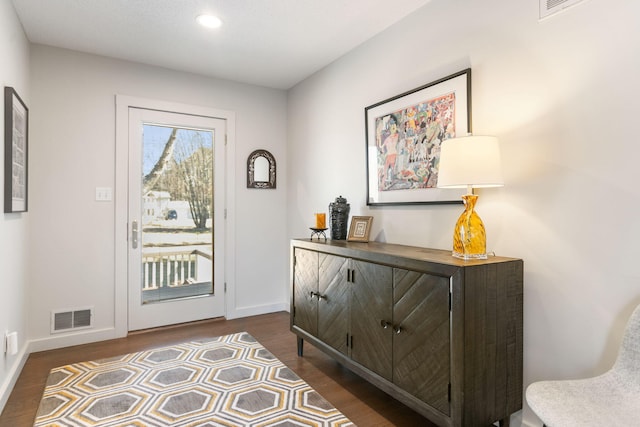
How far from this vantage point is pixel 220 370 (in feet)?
8.41

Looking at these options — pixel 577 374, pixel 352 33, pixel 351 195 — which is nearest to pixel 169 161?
pixel 351 195

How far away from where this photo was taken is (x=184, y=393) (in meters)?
2.25

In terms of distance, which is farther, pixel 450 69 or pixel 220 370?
pixel 220 370

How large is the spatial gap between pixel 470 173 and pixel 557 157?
1.34ft

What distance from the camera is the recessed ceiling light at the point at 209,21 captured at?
8.27 feet

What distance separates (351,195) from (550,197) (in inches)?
62.5

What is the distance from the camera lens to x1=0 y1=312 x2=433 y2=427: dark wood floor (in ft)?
6.62

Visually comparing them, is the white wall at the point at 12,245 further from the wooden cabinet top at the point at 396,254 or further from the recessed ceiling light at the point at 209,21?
the wooden cabinet top at the point at 396,254

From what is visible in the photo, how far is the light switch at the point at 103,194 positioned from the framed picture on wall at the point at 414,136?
7.56 feet

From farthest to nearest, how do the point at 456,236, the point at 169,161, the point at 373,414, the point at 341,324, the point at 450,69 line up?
the point at 169,161 → the point at 341,324 → the point at 450,69 → the point at 373,414 → the point at 456,236

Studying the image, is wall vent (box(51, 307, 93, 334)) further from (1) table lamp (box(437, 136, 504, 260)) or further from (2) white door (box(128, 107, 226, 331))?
(1) table lamp (box(437, 136, 504, 260))

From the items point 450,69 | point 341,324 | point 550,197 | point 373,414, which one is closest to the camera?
point 550,197

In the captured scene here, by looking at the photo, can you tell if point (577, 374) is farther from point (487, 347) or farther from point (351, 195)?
point (351, 195)

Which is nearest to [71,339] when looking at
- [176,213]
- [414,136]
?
[176,213]
